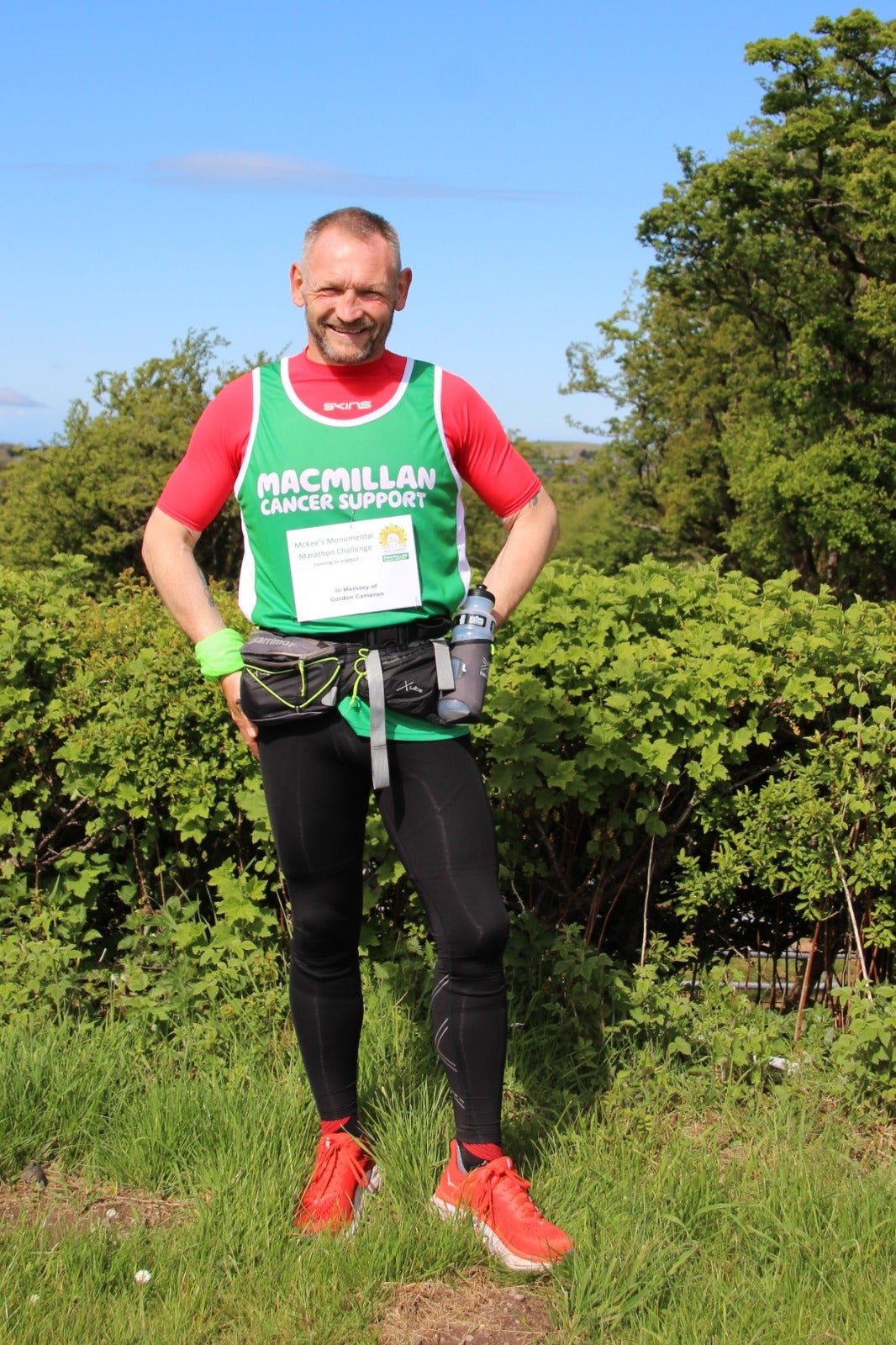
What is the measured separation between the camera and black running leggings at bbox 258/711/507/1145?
2787 millimetres

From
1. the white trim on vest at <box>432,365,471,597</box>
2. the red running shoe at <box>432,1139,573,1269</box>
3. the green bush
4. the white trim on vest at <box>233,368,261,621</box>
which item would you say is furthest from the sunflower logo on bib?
the red running shoe at <box>432,1139,573,1269</box>

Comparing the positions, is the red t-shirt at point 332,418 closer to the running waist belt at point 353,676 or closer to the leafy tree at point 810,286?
the running waist belt at point 353,676

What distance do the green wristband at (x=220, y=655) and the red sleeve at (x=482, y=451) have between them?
0.62 m

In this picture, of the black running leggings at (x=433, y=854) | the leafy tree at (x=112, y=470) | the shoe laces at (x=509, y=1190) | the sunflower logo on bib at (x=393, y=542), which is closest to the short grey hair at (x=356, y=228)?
the sunflower logo on bib at (x=393, y=542)

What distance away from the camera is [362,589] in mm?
2783

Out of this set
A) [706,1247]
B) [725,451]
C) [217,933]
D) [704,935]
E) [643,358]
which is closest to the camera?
[706,1247]

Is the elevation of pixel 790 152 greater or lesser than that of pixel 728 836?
greater

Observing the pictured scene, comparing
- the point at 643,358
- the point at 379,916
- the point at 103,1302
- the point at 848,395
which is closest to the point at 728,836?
the point at 379,916

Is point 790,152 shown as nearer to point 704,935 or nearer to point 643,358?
point 643,358

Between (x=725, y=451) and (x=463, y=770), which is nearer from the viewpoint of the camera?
(x=463, y=770)

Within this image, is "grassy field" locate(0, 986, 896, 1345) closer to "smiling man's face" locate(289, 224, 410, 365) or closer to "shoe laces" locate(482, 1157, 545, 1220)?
"shoe laces" locate(482, 1157, 545, 1220)

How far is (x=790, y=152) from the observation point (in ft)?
102

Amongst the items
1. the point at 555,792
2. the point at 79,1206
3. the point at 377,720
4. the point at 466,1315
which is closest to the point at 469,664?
the point at 377,720

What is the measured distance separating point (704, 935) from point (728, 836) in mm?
527
